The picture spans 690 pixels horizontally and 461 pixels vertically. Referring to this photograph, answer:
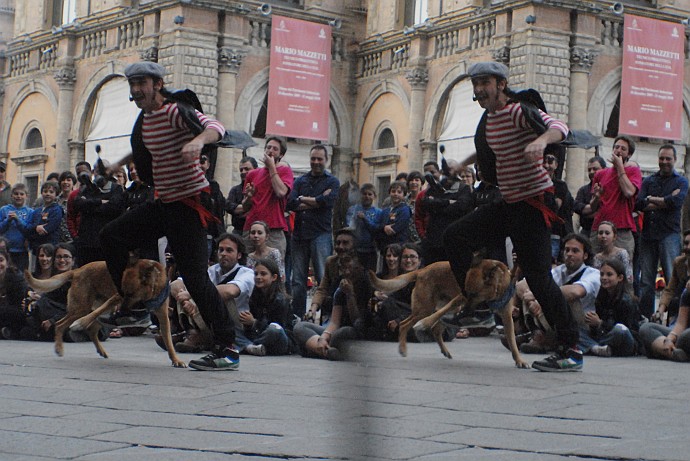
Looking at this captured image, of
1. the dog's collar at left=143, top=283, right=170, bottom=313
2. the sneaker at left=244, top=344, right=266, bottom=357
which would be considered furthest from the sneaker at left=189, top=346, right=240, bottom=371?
the sneaker at left=244, top=344, right=266, bottom=357

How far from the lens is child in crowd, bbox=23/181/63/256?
11.1m

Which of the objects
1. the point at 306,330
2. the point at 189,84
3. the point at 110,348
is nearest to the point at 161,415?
the point at 306,330

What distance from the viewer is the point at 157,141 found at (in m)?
6.38

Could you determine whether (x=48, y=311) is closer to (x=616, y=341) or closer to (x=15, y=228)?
(x=15, y=228)

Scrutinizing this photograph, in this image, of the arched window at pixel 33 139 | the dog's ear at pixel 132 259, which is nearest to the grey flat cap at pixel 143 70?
the dog's ear at pixel 132 259

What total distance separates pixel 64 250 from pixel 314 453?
18.2ft

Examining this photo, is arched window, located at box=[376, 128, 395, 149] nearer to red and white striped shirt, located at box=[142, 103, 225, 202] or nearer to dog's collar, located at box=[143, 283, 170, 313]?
red and white striped shirt, located at box=[142, 103, 225, 202]

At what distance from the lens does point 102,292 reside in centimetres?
726

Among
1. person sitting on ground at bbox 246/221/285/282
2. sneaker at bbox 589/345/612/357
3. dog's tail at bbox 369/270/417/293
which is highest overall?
person sitting on ground at bbox 246/221/285/282

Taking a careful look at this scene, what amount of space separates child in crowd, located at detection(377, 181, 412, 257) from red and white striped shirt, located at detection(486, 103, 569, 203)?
2824mm

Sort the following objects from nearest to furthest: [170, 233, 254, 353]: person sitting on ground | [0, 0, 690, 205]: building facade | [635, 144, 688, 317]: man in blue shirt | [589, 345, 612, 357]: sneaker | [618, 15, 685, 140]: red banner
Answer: [170, 233, 254, 353]: person sitting on ground, [589, 345, 612, 357]: sneaker, [635, 144, 688, 317]: man in blue shirt, [0, 0, 690, 205]: building facade, [618, 15, 685, 140]: red banner

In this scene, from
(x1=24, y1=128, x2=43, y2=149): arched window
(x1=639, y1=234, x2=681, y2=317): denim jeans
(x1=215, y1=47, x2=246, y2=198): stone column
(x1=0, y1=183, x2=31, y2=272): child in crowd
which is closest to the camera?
(x1=639, y1=234, x2=681, y2=317): denim jeans

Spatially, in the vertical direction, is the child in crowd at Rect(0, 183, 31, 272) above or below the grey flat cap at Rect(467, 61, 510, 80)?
below

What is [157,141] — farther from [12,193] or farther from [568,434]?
[12,193]
